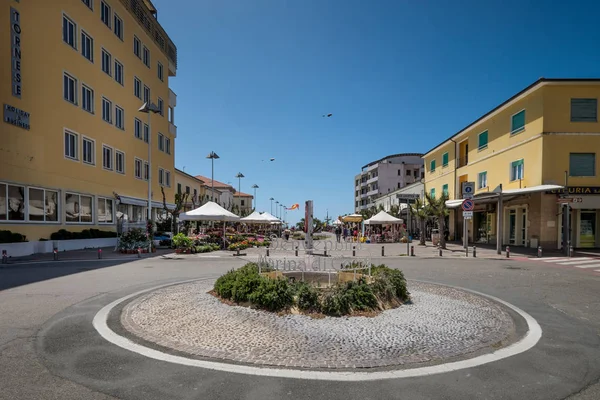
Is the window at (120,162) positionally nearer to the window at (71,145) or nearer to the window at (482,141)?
the window at (71,145)

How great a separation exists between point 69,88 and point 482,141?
3104 centimetres

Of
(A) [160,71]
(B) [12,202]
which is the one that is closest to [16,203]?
(B) [12,202]

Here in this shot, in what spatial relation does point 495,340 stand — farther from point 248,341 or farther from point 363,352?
point 248,341

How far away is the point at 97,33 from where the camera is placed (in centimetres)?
2612

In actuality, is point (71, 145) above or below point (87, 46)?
below

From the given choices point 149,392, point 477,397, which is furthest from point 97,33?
point 477,397

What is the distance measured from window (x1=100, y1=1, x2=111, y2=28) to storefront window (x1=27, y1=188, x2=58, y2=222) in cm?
1438

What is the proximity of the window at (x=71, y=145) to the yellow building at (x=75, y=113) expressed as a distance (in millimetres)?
66

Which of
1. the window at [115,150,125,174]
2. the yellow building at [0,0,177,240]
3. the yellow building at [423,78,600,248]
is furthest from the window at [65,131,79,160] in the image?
the yellow building at [423,78,600,248]

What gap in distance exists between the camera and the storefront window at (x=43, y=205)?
19.9 metres

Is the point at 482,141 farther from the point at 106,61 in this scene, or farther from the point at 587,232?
the point at 106,61

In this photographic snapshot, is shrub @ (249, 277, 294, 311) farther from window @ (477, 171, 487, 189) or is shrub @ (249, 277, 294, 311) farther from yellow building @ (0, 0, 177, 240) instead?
window @ (477, 171, 487, 189)

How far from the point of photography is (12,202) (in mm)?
18641

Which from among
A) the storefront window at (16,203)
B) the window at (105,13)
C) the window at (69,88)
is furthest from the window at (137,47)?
the storefront window at (16,203)
